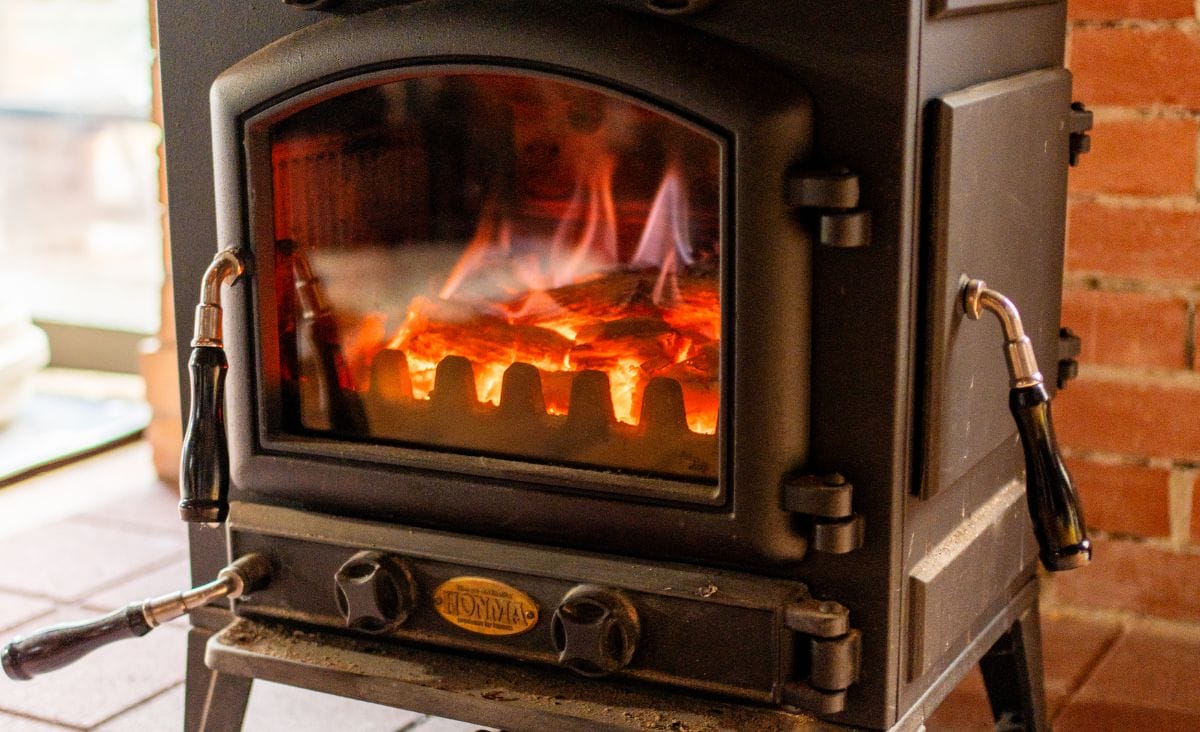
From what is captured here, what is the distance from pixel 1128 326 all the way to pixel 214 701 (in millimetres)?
930

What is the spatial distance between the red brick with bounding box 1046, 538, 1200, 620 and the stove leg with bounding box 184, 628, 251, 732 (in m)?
0.84

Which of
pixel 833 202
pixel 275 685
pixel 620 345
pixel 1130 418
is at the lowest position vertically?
pixel 275 685

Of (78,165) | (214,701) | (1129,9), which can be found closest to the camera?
(214,701)

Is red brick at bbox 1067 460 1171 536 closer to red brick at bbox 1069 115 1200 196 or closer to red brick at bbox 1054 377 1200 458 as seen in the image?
red brick at bbox 1054 377 1200 458

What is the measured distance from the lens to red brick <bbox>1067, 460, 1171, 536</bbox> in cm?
153

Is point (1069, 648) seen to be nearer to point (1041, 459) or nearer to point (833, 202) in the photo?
point (1041, 459)

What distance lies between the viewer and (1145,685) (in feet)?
4.84

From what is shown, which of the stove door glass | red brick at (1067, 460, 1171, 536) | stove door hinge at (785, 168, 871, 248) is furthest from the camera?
red brick at (1067, 460, 1171, 536)

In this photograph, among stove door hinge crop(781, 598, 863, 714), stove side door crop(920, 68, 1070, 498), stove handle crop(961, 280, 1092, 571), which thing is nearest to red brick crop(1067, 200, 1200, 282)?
stove side door crop(920, 68, 1070, 498)

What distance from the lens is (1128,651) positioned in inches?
60.4

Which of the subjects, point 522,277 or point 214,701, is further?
point 214,701

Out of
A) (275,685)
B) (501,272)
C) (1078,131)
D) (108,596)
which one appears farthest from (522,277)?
(108,596)

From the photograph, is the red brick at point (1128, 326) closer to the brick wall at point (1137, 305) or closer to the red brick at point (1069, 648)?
the brick wall at point (1137, 305)

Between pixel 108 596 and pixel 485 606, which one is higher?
pixel 485 606
